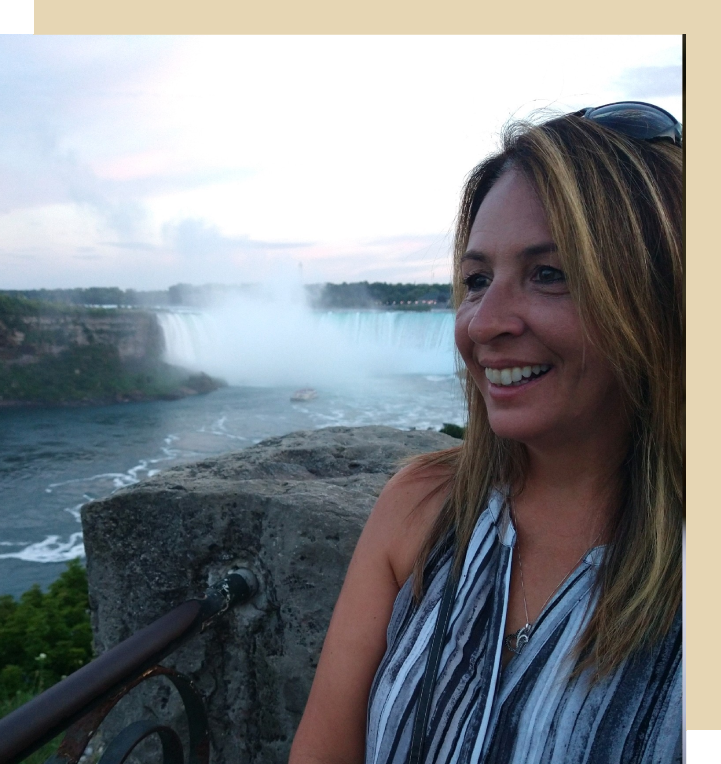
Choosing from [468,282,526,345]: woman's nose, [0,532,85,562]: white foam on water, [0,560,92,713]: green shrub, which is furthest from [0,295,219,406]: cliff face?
[468,282,526,345]: woman's nose

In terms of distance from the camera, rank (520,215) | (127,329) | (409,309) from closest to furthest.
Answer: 1. (520,215)
2. (409,309)
3. (127,329)

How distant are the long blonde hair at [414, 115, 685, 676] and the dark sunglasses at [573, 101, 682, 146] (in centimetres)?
2

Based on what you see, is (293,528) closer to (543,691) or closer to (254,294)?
(543,691)

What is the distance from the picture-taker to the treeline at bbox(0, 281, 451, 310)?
3.54 metres

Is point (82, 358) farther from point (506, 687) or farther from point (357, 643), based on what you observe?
point (506, 687)

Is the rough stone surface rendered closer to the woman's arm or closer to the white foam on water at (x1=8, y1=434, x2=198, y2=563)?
the woman's arm

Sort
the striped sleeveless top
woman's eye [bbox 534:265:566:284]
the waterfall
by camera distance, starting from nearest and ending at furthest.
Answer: the striped sleeveless top < woman's eye [bbox 534:265:566:284] < the waterfall

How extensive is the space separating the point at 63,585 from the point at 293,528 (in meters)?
4.76

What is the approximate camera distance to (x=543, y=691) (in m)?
0.99

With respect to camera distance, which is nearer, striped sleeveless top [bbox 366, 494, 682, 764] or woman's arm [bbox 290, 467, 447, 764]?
striped sleeveless top [bbox 366, 494, 682, 764]

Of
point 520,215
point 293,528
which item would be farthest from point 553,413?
point 293,528

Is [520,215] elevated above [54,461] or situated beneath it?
elevated above

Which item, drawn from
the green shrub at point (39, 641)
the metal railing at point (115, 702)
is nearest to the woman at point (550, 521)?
the metal railing at point (115, 702)

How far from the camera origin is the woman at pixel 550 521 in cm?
99
